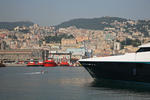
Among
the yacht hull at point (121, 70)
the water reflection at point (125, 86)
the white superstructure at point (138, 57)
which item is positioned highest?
the white superstructure at point (138, 57)

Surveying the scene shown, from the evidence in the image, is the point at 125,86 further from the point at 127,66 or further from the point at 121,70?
the point at 127,66

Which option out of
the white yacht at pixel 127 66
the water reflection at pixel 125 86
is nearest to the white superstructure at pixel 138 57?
the white yacht at pixel 127 66

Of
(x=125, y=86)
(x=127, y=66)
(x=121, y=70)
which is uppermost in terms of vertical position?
(x=127, y=66)

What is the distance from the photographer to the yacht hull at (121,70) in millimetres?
36438

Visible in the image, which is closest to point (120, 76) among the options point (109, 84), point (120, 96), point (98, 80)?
point (109, 84)

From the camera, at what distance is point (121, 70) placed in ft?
126

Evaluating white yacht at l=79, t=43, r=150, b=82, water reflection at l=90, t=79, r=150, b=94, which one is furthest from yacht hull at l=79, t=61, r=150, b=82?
water reflection at l=90, t=79, r=150, b=94

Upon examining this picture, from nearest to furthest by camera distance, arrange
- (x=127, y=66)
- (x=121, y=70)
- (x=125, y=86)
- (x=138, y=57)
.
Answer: (x=138, y=57)
(x=125, y=86)
(x=127, y=66)
(x=121, y=70)

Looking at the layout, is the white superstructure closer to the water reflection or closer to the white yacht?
the white yacht

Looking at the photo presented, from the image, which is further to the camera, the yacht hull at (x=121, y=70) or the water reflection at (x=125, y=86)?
the yacht hull at (x=121, y=70)

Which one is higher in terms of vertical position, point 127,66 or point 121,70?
point 127,66

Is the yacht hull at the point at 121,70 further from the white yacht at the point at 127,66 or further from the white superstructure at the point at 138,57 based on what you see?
the white superstructure at the point at 138,57

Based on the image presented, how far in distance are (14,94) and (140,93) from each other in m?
9.73

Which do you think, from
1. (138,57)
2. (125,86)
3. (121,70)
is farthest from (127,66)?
(125,86)
